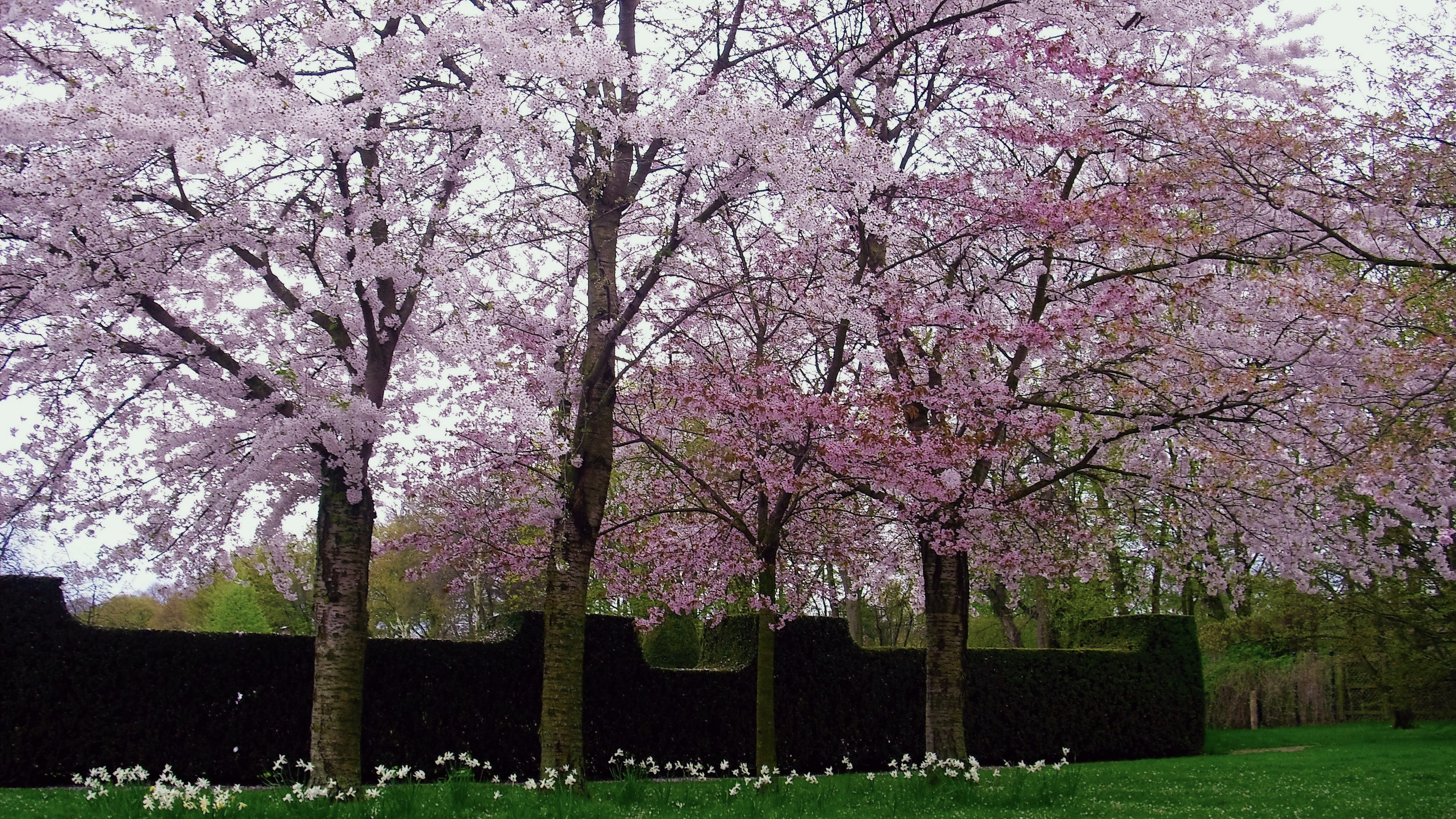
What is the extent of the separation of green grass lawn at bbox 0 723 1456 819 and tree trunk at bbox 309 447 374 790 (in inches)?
47.7

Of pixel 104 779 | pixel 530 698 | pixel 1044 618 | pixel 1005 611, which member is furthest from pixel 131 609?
pixel 104 779

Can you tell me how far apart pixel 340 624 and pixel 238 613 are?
30246mm

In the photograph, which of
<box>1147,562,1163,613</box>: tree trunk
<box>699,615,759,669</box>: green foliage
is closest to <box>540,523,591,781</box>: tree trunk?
<box>699,615,759,669</box>: green foliage

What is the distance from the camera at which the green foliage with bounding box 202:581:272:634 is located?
115 ft

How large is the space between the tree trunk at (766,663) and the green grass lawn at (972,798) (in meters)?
0.51

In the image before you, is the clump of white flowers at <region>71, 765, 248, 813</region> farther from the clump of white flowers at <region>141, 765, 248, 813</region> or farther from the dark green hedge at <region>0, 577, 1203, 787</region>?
the dark green hedge at <region>0, 577, 1203, 787</region>

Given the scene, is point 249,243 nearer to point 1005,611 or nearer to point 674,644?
point 674,644

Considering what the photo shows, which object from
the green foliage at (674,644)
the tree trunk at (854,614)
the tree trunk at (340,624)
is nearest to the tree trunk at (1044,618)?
the tree trunk at (854,614)

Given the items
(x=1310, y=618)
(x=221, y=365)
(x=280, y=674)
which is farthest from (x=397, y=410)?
(x=1310, y=618)

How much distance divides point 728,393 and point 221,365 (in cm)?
450

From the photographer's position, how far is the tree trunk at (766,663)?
34.0 ft

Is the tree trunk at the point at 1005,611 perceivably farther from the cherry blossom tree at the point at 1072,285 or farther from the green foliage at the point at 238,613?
the green foliage at the point at 238,613

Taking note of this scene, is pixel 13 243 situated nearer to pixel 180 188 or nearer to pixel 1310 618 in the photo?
pixel 180 188

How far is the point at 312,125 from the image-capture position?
731 cm
